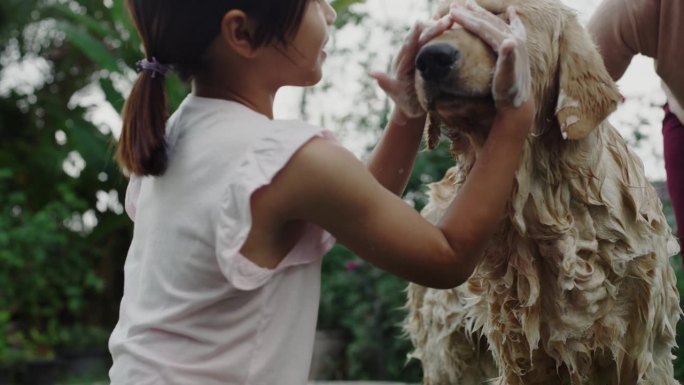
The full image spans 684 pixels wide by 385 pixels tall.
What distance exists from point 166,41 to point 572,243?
1177 millimetres

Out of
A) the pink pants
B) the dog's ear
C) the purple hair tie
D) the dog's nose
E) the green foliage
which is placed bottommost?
the green foliage

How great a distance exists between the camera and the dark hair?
2.12 metres

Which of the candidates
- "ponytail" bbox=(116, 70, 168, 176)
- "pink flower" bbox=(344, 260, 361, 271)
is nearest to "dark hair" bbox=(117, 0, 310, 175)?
"ponytail" bbox=(116, 70, 168, 176)

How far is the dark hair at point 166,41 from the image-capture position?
2119 mm

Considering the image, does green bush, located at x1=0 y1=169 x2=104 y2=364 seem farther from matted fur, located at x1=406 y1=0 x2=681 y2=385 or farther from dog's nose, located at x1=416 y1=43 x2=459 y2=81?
dog's nose, located at x1=416 y1=43 x2=459 y2=81

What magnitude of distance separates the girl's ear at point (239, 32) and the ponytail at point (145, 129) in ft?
0.66

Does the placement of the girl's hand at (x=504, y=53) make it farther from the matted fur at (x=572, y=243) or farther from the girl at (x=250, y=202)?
the matted fur at (x=572, y=243)

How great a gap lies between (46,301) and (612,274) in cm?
627

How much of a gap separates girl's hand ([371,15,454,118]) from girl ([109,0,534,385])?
50mm

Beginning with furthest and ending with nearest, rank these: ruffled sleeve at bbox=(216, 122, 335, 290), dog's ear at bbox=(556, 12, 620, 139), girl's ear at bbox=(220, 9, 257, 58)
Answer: dog's ear at bbox=(556, 12, 620, 139) < girl's ear at bbox=(220, 9, 257, 58) < ruffled sleeve at bbox=(216, 122, 335, 290)

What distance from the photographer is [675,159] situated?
11.7 feet

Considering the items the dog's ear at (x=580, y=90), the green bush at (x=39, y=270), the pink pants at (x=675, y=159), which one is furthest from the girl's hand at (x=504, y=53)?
the green bush at (x=39, y=270)

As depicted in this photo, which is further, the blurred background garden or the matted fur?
the blurred background garden

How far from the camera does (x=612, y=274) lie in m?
2.69
